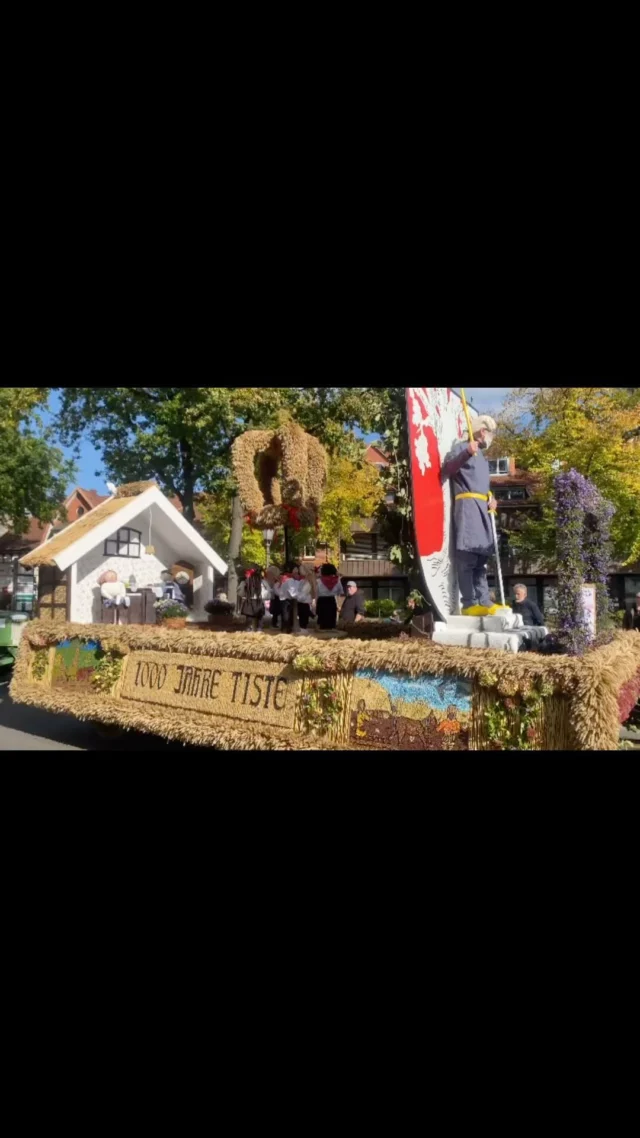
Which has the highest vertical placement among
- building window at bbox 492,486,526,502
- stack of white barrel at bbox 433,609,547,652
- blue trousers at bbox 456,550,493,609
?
building window at bbox 492,486,526,502

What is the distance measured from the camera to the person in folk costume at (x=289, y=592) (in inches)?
269

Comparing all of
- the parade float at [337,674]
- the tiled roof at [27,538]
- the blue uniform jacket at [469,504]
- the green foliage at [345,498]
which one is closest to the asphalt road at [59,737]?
the parade float at [337,674]

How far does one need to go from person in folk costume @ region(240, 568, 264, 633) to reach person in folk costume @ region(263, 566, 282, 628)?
11 centimetres

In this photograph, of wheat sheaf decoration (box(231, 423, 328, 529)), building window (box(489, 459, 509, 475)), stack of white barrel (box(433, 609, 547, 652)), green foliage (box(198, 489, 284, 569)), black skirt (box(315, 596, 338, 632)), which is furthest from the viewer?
green foliage (box(198, 489, 284, 569))

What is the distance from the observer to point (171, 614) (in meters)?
6.91

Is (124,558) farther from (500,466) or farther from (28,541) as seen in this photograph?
(500,466)

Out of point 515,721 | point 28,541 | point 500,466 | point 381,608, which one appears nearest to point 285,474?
point 515,721

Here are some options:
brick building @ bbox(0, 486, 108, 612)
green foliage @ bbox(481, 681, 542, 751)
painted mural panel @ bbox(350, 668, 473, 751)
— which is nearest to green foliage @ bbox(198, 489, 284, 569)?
brick building @ bbox(0, 486, 108, 612)

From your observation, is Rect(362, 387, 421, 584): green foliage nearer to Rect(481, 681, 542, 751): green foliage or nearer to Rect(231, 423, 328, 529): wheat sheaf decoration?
Rect(231, 423, 328, 529): wheat sheaf decoration

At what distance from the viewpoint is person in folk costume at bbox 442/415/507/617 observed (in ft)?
18.1

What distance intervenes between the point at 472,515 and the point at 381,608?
6512 mm

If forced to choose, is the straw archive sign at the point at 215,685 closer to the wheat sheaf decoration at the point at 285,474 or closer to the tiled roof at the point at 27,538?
the wheat sheaf decoration at the point at 285,474

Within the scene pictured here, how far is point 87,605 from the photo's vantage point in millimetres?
7684

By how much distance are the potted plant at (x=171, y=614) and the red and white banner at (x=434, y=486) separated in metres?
2.77
